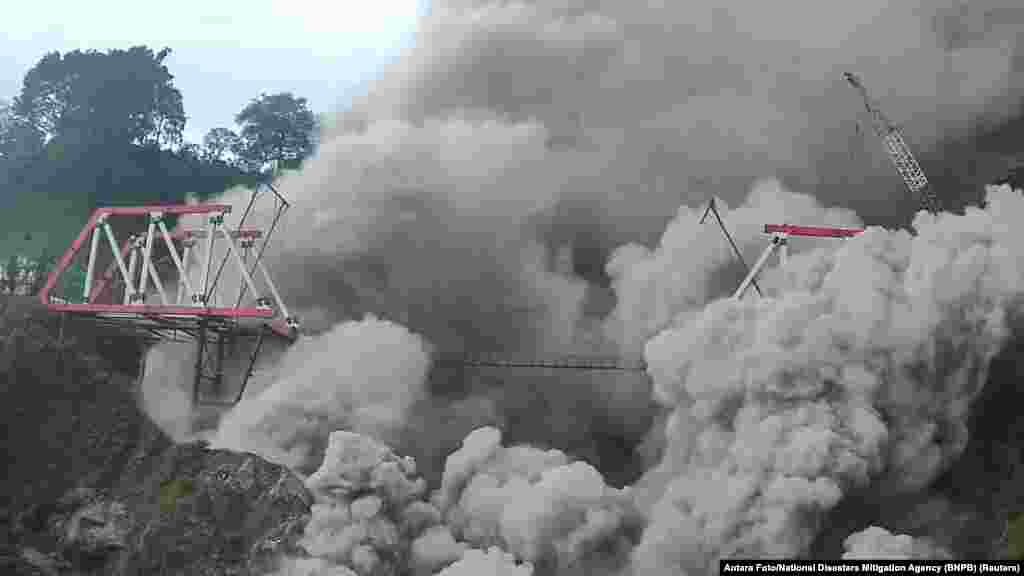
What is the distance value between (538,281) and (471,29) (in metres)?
14.8

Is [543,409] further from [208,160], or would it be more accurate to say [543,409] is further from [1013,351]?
[208,160]

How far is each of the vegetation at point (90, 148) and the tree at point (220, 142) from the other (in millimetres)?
5863

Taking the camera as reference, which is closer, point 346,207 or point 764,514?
point 764,514

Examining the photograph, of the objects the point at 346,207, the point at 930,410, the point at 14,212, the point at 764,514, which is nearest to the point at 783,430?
the point at 764,514

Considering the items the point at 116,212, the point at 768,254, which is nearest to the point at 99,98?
the point at 116,212

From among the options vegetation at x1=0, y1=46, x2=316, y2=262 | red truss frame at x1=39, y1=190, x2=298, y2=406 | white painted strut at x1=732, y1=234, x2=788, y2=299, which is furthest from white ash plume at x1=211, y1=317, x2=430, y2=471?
vegetation at x1=0, y1=46, x2=316, y2=262

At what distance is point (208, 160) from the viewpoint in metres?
93.3

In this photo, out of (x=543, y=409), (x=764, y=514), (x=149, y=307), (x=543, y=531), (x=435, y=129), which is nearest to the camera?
(x=764, y=514)

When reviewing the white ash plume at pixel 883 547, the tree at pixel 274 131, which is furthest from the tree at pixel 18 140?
the white ash plume at pixel 883 547

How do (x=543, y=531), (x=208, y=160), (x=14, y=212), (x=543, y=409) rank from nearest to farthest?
(x=543, y=531), (x=543, y=409), (x=14, y=212), (x=208, y=160)

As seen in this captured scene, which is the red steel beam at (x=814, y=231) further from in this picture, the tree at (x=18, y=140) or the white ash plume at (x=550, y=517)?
the tree at (x=18, y=140)

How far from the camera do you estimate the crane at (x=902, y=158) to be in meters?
51.3

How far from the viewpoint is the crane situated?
168ft

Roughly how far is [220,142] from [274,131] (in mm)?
5660
